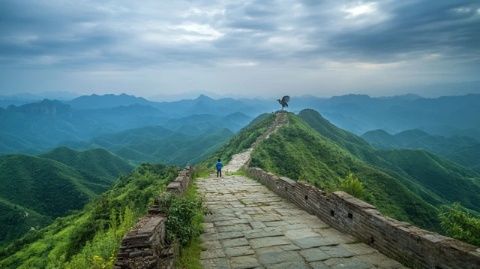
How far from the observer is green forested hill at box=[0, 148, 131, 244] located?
2411 inches

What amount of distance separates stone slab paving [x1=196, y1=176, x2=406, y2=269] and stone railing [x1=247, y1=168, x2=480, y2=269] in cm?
20

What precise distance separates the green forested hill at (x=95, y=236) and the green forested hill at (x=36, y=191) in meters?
30.3

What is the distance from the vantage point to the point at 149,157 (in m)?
189

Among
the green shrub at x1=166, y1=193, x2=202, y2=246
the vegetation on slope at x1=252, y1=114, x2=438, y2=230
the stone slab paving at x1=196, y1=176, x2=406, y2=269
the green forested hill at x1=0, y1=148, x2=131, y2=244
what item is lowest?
the green forested hill at x1=0, y1=148, x2=131, y2=244

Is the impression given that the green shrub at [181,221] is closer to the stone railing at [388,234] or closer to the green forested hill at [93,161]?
the stone railing at [388,234]

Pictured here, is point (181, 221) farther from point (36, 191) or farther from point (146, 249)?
point (36, 191)

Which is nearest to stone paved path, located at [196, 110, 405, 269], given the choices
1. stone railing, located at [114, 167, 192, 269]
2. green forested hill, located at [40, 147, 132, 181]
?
stone railing, located at [114, 167, 192, 269]

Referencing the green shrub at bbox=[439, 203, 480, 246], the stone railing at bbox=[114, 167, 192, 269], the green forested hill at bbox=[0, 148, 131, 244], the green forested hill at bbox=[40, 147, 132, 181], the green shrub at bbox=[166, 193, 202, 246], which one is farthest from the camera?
the green forested hill at bbox=[40, 147, 132, 181]

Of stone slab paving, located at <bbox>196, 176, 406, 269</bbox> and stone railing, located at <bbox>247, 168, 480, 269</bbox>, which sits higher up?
stone railing, located at <bbox>247, 168, 480, 269</bbox>

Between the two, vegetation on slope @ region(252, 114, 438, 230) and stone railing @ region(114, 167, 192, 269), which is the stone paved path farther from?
vegetation on slope @ region(252, 114, 438, 230)

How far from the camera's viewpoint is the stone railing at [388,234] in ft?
17.7

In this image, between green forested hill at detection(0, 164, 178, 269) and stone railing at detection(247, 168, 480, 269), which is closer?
stone railing at detection(247, 168, 480, 269)

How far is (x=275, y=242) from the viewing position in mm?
7766

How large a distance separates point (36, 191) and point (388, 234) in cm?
9056
